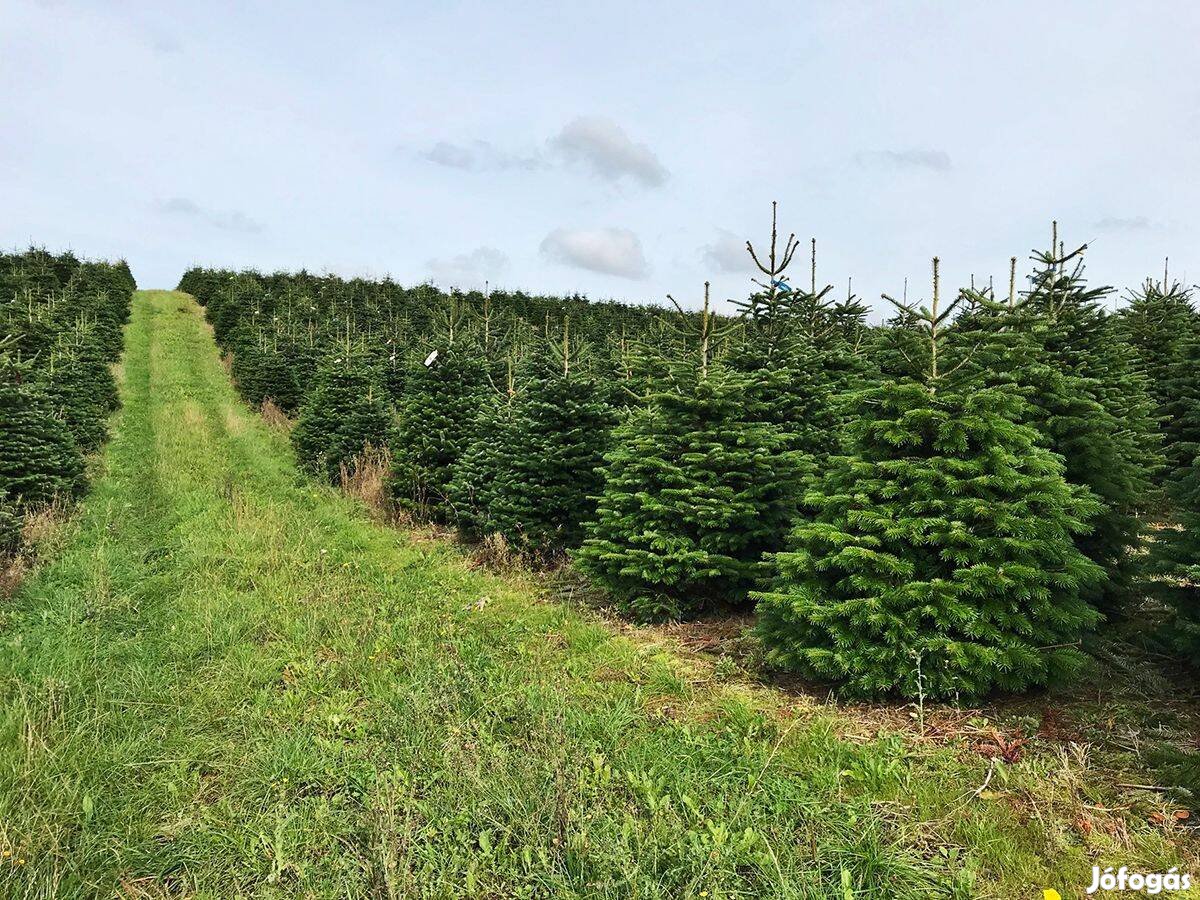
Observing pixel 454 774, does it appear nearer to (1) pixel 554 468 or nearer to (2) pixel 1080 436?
(1) pixel 554 468

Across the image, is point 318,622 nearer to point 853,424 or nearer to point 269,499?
point 853,424

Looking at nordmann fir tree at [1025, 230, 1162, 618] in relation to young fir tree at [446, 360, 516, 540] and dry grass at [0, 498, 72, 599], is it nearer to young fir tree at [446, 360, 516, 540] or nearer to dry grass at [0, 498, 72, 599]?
young fir tree at [446, 360, 516, 540]

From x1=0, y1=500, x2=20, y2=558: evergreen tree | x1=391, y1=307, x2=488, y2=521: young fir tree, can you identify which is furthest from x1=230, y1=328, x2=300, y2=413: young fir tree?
x1=0, y1=500, x2=20, y2=558: evergreen tree

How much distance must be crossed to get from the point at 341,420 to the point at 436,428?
4662mm

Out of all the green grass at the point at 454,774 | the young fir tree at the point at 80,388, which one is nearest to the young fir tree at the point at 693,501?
the green grass at the point at 454,774

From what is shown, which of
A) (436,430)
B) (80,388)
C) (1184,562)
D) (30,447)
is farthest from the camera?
(80,388)

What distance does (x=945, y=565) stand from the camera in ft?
14.6

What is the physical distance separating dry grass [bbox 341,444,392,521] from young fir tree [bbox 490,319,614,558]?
12.2 feet

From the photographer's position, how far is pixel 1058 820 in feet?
10.2

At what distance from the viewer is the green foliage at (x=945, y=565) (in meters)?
4.21

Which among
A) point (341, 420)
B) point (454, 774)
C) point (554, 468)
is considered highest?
point (341, 420)

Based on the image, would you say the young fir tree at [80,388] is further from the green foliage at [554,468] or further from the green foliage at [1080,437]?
the green foliage at [1080,437]

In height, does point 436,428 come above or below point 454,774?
above

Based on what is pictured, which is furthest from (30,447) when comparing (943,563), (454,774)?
(943,563)
